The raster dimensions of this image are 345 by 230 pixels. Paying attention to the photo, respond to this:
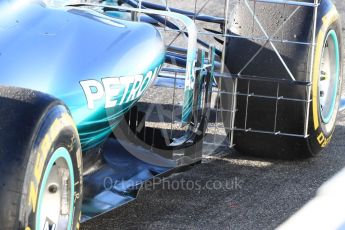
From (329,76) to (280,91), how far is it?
0.82m

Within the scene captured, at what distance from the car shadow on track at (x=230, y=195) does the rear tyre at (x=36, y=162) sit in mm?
996

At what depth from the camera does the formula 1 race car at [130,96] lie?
10.3 feet

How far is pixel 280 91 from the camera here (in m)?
5.43

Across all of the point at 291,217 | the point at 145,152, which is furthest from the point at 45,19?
the point at 291,217

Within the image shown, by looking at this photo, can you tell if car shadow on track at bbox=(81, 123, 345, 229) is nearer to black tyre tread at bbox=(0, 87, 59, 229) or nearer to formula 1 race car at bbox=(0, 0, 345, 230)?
formula 1 race car at bbox=(0, 0, 345, 230)

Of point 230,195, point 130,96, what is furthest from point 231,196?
point 130,96

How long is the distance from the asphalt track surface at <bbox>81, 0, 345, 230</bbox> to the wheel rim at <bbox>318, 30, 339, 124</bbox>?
0.30 m

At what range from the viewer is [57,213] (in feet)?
11.2

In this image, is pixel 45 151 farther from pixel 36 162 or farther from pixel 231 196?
pixel 231 196

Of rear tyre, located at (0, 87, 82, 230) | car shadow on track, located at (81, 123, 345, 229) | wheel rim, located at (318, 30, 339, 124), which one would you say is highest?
rear tyre, located at (0, 87, 82, 230)

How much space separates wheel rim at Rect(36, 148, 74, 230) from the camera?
3.32 meters

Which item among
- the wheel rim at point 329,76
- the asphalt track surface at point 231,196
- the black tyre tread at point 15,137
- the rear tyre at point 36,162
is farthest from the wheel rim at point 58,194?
A: the wheel rim at point 329,76

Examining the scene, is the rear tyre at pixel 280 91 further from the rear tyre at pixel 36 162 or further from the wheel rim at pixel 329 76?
the rear tyre at pixel 36 162

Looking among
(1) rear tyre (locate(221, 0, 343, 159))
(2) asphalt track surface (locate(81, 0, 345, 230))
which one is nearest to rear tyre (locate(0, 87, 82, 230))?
(2) asphalt track surface (locate(81, 0, 345, 230))
